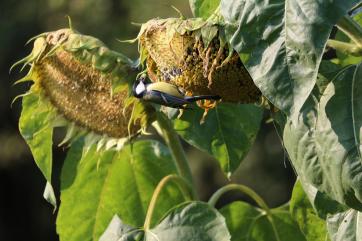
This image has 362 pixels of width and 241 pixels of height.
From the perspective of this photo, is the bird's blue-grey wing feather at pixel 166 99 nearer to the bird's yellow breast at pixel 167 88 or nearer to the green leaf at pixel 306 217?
the bird's yellow breast at pixel 167 88

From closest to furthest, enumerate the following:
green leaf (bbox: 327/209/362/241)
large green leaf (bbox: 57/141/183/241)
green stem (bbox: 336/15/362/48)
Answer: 1. green stem (bbox: 336/15/362/48)
2. green leaf (bbox: 327/209/362/241)
3. large green leaf (bbox: 57/141/183/241)

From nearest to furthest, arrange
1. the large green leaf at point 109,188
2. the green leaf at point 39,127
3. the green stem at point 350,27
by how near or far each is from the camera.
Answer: the green stem at point 350,27 → the green leaf at point 39,127 → the large green leaf at point 109,188

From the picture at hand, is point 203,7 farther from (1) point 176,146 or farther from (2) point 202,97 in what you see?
(1) point 176,146

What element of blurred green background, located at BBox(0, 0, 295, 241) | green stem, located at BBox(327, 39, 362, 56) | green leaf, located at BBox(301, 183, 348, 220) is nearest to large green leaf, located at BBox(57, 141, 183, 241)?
green leaf, located at BBox(301, 183, 348, 220)

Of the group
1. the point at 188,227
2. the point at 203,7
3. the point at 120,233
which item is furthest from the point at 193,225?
the point at 203,7

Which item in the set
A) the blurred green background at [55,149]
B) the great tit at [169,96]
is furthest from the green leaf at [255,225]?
the blurred green background at [55,149]

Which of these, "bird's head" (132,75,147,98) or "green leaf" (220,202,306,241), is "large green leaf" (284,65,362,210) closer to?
"bird's head" (132,75,147,98)
